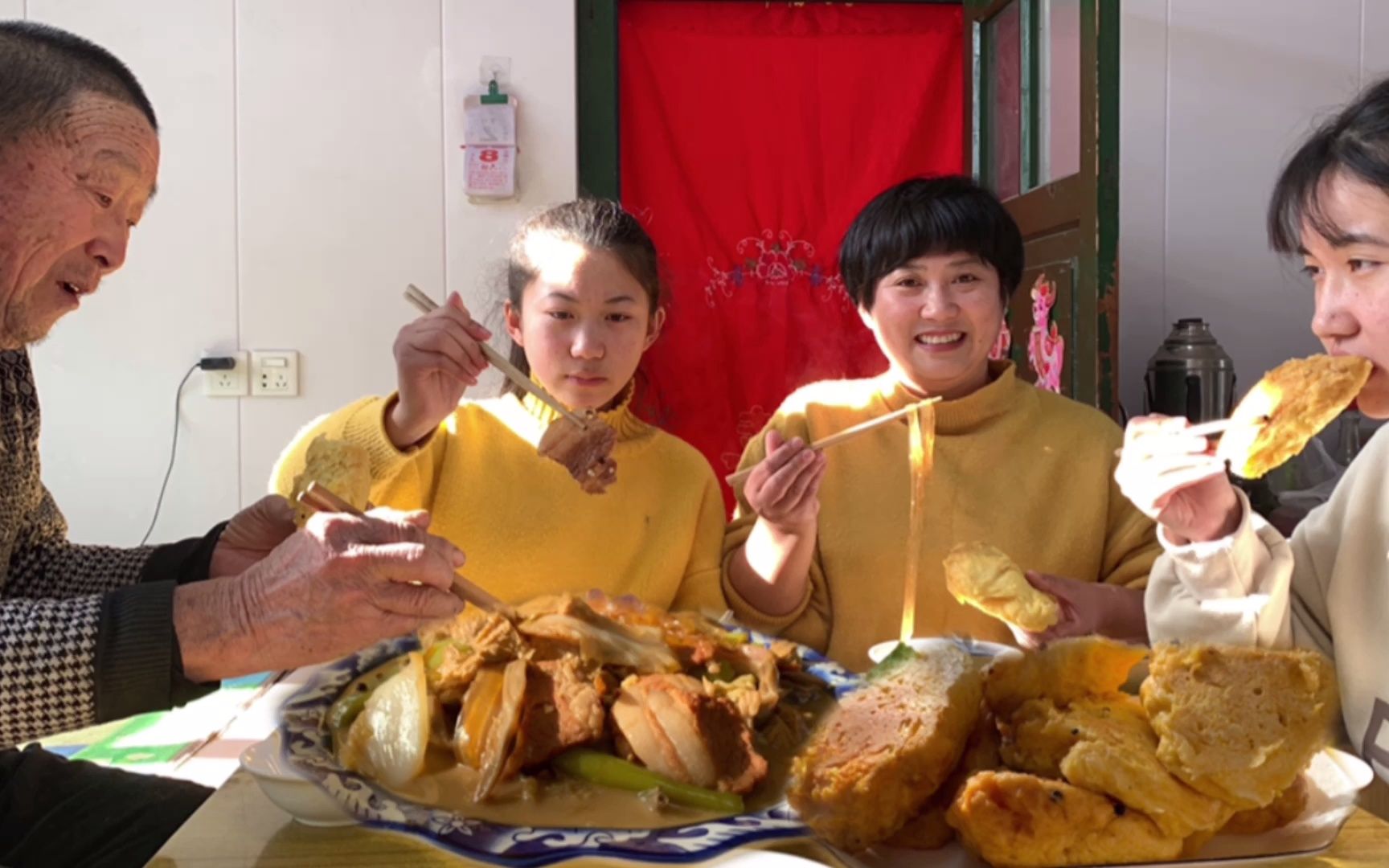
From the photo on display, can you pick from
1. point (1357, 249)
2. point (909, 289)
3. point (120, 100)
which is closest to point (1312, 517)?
point (1357, 249)

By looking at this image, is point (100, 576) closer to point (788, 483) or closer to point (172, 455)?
point (788, 483)

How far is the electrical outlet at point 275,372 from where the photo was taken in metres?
4.12

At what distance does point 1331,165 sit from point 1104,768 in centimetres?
90

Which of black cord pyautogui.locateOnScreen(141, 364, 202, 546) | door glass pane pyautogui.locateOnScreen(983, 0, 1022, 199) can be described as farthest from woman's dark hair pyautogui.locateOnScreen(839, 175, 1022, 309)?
black cord pyautogui.locateOnScreen(141, 364, 202, 546)

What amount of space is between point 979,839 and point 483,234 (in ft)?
11.7

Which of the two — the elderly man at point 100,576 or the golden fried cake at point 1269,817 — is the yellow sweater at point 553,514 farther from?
the golden fried cake at point 1269,817

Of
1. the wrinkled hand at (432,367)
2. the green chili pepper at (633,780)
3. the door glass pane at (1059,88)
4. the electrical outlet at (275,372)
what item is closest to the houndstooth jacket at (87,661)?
the green chili pepper at (633,780)

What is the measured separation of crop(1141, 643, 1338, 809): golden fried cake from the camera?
Answer: 86 cm

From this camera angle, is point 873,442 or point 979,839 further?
point 873,442

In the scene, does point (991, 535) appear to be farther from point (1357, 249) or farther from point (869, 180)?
point (869, 180)

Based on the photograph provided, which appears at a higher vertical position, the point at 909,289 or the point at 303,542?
the point at 909,289

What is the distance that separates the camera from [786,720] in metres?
1.24

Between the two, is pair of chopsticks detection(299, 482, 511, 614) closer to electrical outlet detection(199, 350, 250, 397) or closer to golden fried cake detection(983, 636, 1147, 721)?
golden fried cake detection(983, 636, 1147, 721)

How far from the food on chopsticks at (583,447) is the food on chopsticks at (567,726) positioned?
1.94ft
